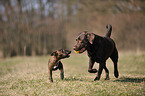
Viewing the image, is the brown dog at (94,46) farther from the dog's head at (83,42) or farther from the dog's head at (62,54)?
the dog's head at (62,54)

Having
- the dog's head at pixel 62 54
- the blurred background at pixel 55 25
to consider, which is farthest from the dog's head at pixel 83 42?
the blurred background at pixel 55 25

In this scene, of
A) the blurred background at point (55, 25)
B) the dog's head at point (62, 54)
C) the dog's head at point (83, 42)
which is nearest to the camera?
the dog's head at point (83, 42)

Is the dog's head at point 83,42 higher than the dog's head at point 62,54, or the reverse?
the dog's head at point 83,42

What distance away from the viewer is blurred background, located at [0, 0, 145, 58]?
19.6 meters

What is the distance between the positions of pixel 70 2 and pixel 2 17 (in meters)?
11.6

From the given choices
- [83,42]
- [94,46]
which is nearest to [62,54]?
[83,42]

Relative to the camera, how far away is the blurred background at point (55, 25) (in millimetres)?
19562

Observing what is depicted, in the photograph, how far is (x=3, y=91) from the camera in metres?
6.16

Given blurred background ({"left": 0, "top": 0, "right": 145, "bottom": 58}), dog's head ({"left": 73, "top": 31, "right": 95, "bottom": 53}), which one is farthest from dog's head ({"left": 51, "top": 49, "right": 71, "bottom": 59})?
blurred background ({"left": 0, "top": 0, "right": 145, "bottom": 58})

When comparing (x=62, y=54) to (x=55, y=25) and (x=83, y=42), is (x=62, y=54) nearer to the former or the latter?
(x=83, y=42)

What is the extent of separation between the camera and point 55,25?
27.6 meters

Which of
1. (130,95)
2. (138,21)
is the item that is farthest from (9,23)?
(130,95)

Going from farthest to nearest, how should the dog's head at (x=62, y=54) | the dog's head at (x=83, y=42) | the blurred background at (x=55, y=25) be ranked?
1. the blurred background at (x=55, y=25)
2. the dog's head at (x=62, y=54)
3. the dog's head at (x=83, y=42)

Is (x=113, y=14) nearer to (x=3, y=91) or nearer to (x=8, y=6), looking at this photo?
(x=8, y=6)
